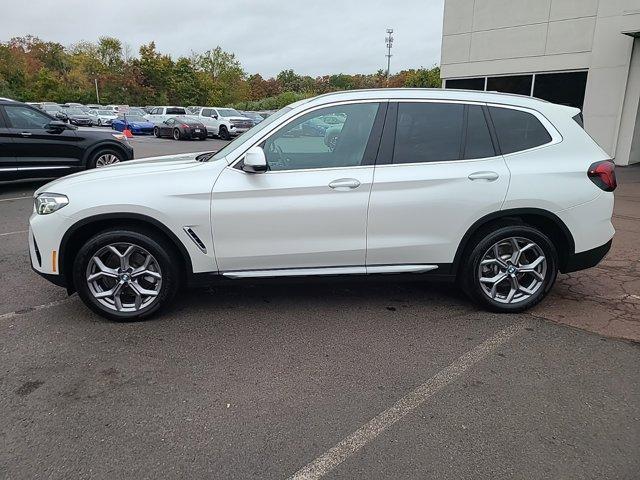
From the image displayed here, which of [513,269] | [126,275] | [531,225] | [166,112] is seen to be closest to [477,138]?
[531,225]

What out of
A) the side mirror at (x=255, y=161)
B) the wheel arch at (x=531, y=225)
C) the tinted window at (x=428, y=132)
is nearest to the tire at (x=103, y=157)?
the side mirror at (x=255, y=161)

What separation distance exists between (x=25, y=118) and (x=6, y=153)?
791mm

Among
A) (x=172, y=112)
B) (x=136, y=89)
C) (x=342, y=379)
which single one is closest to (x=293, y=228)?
(x=342, y=379)

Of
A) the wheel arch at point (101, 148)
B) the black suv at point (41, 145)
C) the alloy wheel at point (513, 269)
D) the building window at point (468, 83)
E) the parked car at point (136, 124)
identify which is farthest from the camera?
the parked car at point (136, 124)

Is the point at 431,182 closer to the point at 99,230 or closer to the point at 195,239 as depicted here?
the point at 195,239

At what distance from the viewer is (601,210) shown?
4.07 meters

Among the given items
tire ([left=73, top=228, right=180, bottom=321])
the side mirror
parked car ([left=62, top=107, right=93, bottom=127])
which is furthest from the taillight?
parked car ([left=62, top=107, right=93, bottom=127])

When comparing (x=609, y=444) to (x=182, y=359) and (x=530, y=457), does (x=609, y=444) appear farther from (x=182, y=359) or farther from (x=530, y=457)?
(x=182, y=359)

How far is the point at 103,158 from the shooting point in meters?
10.4

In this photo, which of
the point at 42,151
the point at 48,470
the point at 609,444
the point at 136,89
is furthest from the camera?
the point at 136,89

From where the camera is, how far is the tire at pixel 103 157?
1018 centimetres

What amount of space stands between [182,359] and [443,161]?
8.30 ft

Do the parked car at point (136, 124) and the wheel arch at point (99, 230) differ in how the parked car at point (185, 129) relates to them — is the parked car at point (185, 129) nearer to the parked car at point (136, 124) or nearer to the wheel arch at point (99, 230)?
the parked car at point (136, 124)

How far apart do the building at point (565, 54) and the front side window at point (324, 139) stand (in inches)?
474
